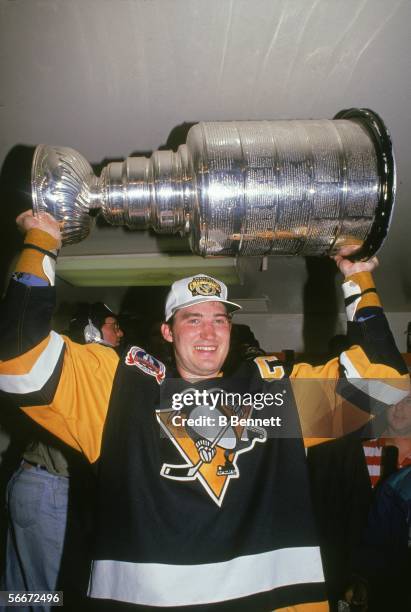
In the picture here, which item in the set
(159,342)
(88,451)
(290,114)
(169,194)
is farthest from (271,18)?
(159,342)

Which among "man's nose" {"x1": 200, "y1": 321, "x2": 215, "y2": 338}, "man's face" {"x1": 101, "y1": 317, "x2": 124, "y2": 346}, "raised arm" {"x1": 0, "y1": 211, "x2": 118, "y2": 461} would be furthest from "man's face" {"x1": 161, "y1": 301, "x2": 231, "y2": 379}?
"man's face" {"x1": 101, "y1": 317, "x2": 124, "y2": 346}

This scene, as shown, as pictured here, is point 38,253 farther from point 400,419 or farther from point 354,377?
point 400,419

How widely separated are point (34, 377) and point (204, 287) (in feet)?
2.53

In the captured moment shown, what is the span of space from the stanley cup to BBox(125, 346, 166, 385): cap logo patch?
0.52m

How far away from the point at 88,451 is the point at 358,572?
2.44 meters

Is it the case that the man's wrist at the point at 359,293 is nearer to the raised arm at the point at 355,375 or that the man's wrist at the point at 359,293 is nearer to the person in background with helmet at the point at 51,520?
the raised arm at the point at 355,375

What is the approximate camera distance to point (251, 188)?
1117 millimetres

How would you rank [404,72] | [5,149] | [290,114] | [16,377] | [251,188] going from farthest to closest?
[5,149] < [290,114] < [404,72] < [16,377] < [251,188]

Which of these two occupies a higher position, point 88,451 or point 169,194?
point 169,194

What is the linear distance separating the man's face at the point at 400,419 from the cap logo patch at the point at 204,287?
2.46 m

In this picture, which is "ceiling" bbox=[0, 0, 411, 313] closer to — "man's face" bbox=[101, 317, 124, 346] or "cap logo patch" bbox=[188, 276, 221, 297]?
"cap logo patch" bbox=[188, 276, 221, 297]

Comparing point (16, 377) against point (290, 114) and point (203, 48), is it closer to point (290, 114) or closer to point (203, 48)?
point (203, 48)

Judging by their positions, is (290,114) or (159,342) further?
(159,342)

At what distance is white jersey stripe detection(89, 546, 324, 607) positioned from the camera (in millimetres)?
1241
